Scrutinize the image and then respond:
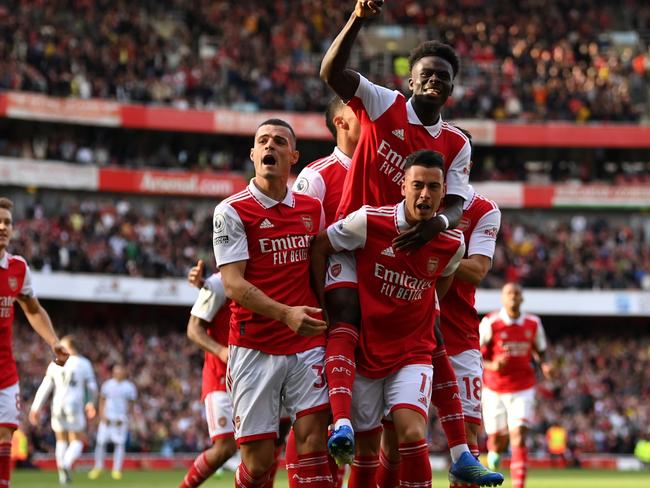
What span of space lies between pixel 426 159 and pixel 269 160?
3.69 feet

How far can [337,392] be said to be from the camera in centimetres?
830

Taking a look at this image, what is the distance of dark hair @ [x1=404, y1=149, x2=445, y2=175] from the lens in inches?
331

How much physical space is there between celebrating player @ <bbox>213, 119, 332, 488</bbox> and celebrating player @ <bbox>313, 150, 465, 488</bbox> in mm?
243

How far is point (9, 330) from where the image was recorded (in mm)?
11664

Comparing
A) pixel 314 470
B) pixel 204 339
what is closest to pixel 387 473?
pixel 314 470

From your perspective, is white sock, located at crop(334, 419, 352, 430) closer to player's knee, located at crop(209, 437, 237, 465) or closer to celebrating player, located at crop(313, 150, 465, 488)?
celebrating player, located at crop(313, 150, 465, 488)

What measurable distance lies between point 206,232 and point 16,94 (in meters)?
7.24

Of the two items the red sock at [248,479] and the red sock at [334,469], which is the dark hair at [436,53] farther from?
the red sock at [248,479]

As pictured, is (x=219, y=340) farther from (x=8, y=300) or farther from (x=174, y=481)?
(x=174, y=481)

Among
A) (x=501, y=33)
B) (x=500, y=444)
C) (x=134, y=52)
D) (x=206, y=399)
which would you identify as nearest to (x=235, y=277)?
(x=206, y=399)

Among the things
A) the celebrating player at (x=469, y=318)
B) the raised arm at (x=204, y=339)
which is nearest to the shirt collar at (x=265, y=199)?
the celebrating player at (x=469, y=318)

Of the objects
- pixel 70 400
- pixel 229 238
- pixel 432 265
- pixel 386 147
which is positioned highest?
pixel 386 147

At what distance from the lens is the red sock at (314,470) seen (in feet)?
27.4

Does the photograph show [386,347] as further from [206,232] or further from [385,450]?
[206,232]
